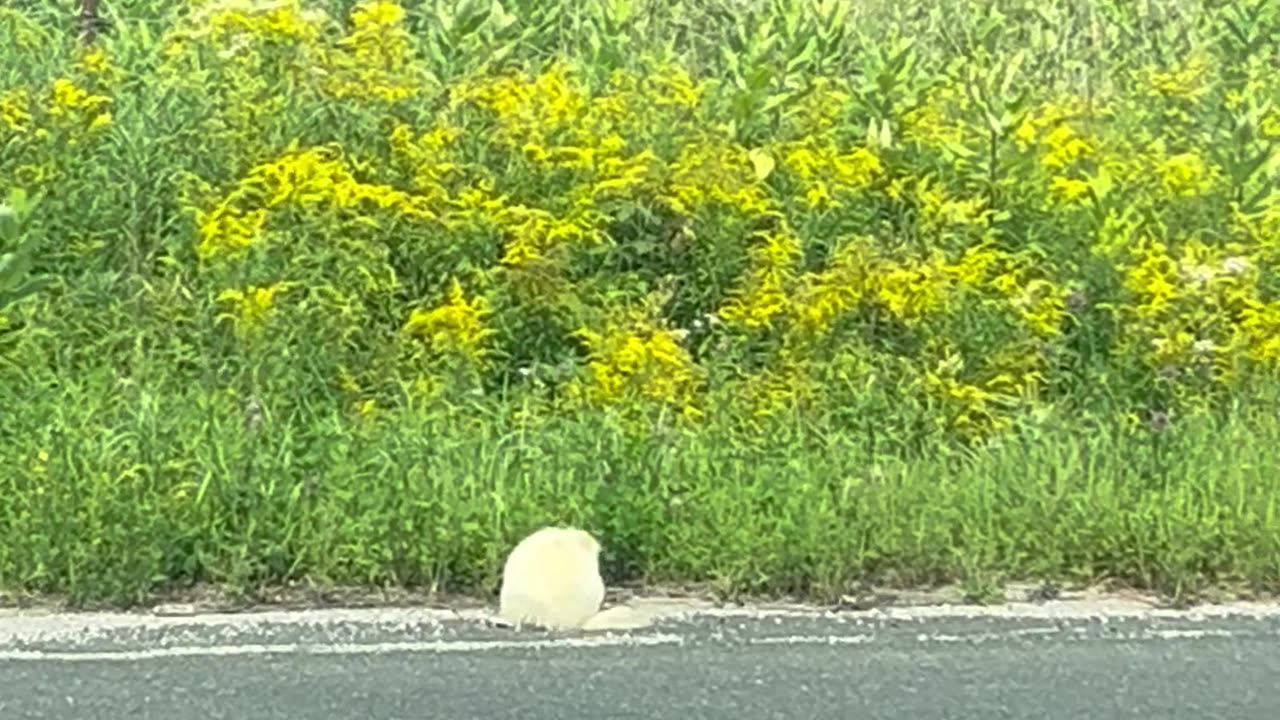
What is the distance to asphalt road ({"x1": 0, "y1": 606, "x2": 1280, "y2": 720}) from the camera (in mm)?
3936

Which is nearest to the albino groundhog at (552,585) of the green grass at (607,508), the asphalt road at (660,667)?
the asphalt road at (660,667)

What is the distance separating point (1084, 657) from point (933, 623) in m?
0.39

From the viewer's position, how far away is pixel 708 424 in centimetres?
569

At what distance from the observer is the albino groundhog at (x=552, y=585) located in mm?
4484

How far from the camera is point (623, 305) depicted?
21.5 feet

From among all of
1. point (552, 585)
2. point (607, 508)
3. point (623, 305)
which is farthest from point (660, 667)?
point (623, 305)

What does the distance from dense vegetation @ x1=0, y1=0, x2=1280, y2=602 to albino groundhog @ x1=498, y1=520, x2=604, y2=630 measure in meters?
0.21

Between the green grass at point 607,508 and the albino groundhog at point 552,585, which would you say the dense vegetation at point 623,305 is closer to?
the green grass at point 607,508

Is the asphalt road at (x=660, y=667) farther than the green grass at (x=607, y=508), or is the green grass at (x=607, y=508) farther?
the green grass at (x=607, y=508)

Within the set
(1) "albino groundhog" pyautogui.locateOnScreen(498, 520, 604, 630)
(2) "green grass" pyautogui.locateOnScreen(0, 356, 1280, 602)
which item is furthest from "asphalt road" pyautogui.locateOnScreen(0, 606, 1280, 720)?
(2) "green grass" pyautogui.locateOnScreen(0, 356, 1280, 602)

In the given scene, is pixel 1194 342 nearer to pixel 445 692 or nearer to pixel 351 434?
pixel 351 434

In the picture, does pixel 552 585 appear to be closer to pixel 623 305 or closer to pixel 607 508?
pixel 607 508

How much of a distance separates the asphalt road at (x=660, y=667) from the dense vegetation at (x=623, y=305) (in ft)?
0.89

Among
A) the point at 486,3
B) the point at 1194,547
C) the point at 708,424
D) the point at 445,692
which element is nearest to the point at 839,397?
the point at 708,424
